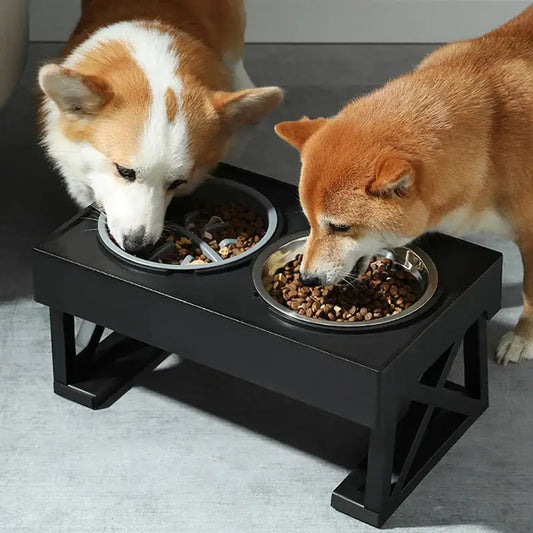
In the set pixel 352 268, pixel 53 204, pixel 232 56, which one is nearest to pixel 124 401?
pixel 352 268

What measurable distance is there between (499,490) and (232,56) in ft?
4.88

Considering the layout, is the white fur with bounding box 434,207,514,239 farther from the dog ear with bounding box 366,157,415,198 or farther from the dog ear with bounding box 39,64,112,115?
the dog ear with bounding box 39,64,112,115

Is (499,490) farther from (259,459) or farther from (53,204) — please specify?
(53,204)

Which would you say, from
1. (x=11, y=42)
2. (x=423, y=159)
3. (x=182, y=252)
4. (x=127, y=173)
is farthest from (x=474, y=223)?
(x=11, y=42)

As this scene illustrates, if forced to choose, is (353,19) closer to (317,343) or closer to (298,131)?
(298,131)

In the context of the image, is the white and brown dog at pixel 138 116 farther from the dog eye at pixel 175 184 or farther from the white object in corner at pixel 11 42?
the white object in corner at pixel 11 42

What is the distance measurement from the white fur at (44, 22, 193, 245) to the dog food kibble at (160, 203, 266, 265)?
0.26ft

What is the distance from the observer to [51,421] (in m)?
2.46

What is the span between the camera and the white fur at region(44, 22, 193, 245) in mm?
2330

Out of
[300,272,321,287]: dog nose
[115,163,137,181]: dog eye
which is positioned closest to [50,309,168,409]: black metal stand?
[115,163,137,181]: dog eye

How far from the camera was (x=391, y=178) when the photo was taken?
203cm

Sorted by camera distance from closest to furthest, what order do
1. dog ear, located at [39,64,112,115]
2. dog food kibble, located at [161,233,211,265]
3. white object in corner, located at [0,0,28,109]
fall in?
dog ear, located at [39,64,112,115], dog food kibble, located at [161,233,211,265], white object in corner, located at [0,0,28,109]

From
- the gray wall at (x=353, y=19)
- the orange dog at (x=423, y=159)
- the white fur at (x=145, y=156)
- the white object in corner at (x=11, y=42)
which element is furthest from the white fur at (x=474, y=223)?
the gray wall at (x=353, y=19)

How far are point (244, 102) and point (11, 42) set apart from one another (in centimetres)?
79
